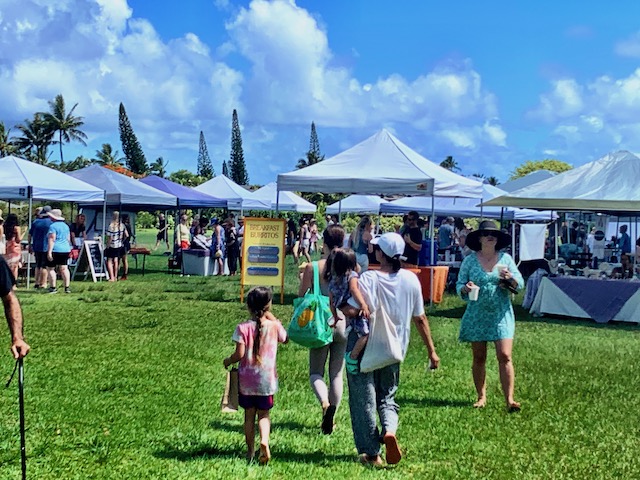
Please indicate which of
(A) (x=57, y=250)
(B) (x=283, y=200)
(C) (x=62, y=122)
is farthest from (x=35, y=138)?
(A) (x=57, y=250)

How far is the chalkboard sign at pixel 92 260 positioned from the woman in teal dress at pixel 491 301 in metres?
13.5

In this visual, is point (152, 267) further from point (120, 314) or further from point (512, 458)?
point (512, 458)

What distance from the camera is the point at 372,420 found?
18.0 feet

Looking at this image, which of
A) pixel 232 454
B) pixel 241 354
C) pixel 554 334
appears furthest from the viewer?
pixel 554 334

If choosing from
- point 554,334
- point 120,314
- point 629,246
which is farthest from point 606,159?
point 120,314

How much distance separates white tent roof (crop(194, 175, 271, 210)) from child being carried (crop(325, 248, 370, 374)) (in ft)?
A: 76.2

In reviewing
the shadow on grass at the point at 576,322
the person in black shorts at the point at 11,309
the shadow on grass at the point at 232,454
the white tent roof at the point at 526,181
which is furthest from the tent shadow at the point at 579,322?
the white tent roof at the point at 526,181

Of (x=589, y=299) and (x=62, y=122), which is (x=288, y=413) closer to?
(x=589, y=299)

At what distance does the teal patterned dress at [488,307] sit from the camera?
7172 mm

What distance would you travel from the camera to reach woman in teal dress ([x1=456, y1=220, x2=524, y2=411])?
7148 mm

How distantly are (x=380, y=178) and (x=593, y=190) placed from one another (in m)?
3.91

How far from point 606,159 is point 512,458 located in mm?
11381

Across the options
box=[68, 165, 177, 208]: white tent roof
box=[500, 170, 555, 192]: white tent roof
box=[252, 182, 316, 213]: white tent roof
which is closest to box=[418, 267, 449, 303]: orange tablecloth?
box=[68, 165, 177, 208]: white tent roof

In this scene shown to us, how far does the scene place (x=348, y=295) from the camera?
5.67 meters
